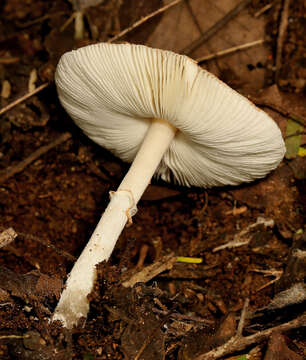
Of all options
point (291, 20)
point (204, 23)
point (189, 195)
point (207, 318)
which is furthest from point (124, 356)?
point (291, 20)

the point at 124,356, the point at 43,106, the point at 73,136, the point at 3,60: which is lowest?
the point at 124,356

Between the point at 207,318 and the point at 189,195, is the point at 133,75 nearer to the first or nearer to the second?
the point at 189,195

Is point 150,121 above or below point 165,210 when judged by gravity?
above

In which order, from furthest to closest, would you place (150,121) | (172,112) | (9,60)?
(9,60) < (150,121) < (172,112)

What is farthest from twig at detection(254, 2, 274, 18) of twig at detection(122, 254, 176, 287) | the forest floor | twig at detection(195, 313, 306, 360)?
twig at detection(195, 313, 306, 360)

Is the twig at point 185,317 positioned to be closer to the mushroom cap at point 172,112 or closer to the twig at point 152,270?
the twig at point 152,270

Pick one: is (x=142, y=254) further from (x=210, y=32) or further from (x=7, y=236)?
(x=210, y=32)

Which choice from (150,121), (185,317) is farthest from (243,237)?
(150,121)

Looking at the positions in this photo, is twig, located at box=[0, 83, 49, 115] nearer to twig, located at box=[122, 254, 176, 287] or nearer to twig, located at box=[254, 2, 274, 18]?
twig, located at box=[122, 254, 176, 287]
